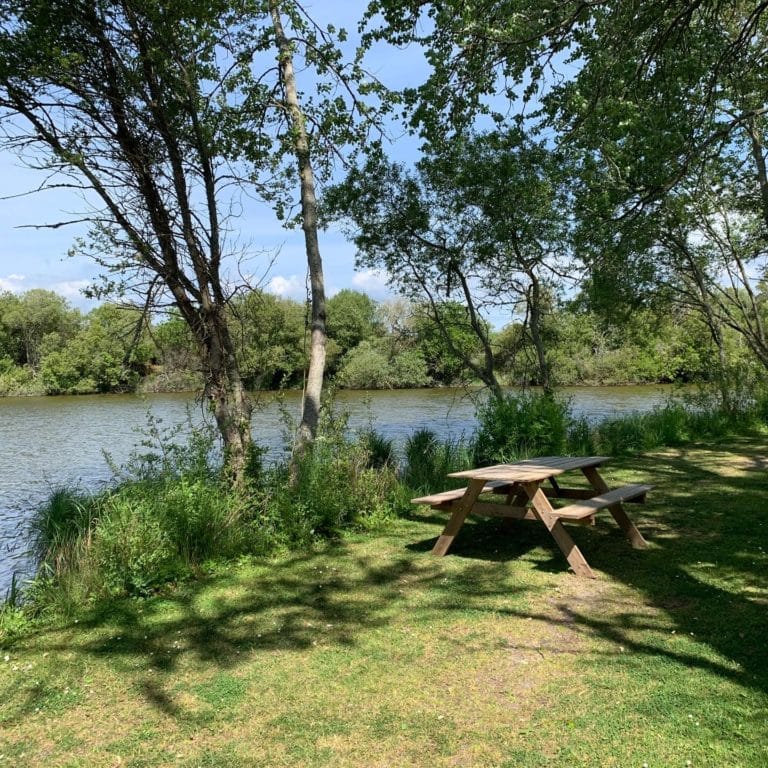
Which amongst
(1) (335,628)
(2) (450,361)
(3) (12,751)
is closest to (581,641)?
(1) (335,628)

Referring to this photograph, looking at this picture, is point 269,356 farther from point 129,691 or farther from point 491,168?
point 491,168

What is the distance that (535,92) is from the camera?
20.0 feet

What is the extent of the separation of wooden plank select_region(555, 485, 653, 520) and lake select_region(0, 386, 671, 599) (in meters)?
2.61

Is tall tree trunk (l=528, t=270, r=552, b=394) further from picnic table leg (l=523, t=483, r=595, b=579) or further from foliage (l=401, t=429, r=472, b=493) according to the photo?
picnic table leg (l=523, t=483, r=595, b=579)

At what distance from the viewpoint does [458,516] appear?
5.40 m

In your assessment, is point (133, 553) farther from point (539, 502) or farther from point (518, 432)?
point (518, 432)

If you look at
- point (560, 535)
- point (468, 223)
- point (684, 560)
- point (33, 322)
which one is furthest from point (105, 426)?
point (33, 322)

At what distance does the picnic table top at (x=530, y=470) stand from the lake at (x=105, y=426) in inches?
73.4

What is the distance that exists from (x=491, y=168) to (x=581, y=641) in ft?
30.8

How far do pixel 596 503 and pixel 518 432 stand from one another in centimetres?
488

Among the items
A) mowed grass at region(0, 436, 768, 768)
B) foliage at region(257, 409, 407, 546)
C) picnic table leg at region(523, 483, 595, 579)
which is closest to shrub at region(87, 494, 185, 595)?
mowed grass at region(0, 436, 768, 768)

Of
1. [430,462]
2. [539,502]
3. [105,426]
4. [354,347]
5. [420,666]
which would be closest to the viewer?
[420,666]

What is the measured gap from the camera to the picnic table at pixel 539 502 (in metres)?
4.82

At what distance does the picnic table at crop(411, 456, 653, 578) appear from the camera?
4824 millimetres
